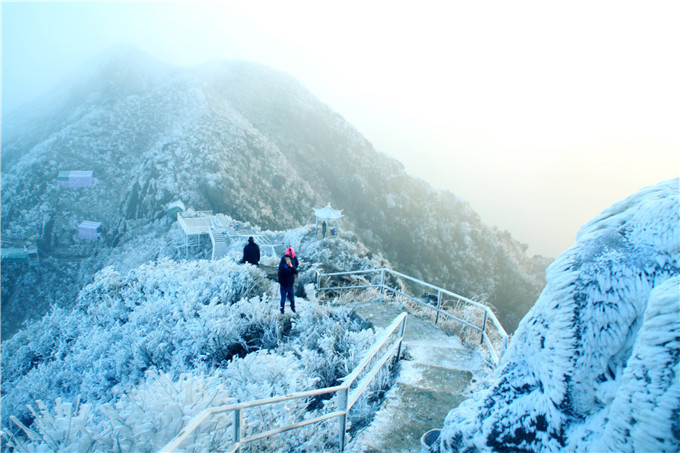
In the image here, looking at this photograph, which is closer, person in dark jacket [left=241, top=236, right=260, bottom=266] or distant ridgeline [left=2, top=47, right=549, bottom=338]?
person in dark jacket [left=241, top=236, right=260, bottom=266]

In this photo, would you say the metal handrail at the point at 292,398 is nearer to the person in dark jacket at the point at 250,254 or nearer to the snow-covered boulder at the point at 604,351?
the snow-covered boulder at the point at 604,351

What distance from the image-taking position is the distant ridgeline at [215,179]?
116 ft

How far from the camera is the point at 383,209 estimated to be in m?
51.8

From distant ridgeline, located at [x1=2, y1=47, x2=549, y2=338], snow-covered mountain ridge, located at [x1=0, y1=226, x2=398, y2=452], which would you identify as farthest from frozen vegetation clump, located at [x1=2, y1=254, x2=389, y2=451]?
distant ridgeline, located at [x1=2, y1=47, x2=549, y2=338]

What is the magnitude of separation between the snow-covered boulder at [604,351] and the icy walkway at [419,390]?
1449mm

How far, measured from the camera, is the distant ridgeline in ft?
116

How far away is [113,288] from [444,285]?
38796mm

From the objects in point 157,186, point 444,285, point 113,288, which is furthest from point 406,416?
point 444,285

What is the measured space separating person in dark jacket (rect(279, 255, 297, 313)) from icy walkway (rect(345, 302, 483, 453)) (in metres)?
1.54

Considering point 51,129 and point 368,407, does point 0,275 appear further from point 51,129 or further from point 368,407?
point 368,407

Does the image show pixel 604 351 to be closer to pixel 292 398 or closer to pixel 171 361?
pixel 292 398

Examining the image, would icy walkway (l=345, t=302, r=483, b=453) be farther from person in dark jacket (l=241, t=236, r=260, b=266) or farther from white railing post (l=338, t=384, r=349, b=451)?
person in dark jacket (l=241, t=236, r=260, b=266)

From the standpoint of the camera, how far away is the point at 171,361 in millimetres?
5355

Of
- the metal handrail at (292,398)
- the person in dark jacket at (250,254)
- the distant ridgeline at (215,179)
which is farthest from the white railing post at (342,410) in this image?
the distant ridgeline at (215,179)
